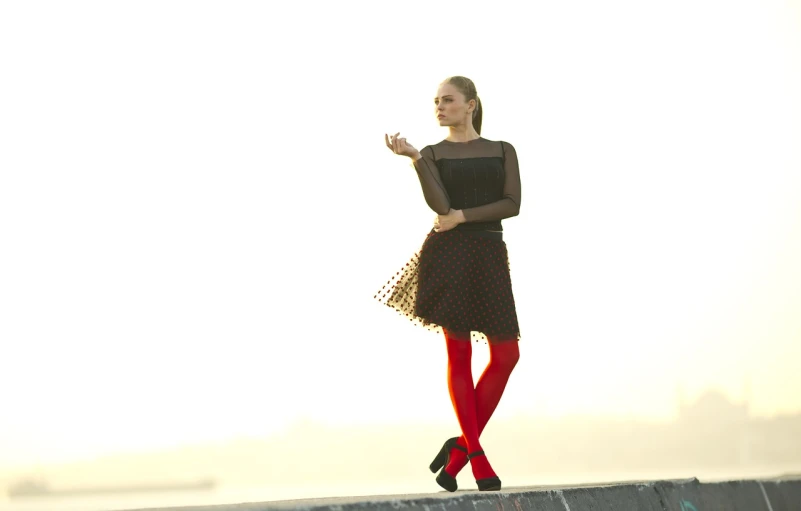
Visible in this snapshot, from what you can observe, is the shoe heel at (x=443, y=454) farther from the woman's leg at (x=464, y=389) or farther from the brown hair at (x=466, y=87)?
the brown hair at (x=466, y=87)

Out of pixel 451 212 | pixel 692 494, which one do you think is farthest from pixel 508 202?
pixel 692 494

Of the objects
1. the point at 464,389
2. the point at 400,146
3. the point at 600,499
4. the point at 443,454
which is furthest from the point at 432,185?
the point at 600,499

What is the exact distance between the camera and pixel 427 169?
548 cm

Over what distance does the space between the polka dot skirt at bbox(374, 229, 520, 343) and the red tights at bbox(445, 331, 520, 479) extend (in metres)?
0.07

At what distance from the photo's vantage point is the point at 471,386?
18.5 feet

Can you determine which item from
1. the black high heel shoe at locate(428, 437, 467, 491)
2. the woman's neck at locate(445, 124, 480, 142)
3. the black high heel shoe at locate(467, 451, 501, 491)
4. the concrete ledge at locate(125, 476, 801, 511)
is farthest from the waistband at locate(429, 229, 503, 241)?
the concrete ledge at locate(125, 476, 801, 511)

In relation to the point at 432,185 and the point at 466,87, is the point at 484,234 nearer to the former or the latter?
the point at 432,185

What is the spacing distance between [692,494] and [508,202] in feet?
6.27

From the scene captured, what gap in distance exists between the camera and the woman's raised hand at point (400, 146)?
211 inches

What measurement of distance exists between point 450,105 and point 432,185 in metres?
0.46

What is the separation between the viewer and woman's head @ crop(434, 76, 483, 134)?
5586mm

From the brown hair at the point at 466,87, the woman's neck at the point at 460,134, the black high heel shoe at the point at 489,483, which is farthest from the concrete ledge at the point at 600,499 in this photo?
the brown hair at the point at 466,87

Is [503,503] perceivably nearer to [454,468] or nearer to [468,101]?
[454,468]

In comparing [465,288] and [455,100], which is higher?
[455,100]
